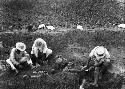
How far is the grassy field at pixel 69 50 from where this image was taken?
1367cm

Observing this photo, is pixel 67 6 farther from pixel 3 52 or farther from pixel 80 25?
pixel 3 52

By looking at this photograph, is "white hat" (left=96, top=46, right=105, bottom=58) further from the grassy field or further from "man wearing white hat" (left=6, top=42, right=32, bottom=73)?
"man wearing white hat" (left=6, top=42, right=32, bottom=73)

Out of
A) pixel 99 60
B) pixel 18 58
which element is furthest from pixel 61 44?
pixel 99 60

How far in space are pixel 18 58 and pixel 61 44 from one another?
3.24 meters

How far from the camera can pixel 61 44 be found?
17.3 m

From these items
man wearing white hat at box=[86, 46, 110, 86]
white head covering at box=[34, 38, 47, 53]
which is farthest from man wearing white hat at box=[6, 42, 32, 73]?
man wearing white hat at box=[86, 46, 110, 86]

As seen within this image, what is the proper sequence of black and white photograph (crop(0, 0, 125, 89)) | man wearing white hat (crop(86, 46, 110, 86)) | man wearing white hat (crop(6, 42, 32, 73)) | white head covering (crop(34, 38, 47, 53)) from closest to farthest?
1. man wearing white hat (crop(86, 46, 110, 86))
2. black and white photograph (crop(0, 0, 125, 89))
3. man wearing white hat (crop(6, 42, 32, 73))
4. white head covering (crop(34, 38, 47, 53))

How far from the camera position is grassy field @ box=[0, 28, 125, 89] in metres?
13.7

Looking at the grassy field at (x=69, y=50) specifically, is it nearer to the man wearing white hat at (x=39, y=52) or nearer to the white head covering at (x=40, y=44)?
the man wearing white hat at (x=39, y=52)

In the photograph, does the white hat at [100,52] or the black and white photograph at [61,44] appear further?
the black and white photograph at [61,44]

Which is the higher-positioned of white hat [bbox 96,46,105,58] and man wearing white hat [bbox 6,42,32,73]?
white hat [bbox 96,46,105,58]

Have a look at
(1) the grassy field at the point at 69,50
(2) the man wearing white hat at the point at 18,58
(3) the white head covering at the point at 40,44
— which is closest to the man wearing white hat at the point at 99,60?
(1) the grassy field at the point at 69,50

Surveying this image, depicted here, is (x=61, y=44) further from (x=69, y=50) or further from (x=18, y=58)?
(x=18, y=58)

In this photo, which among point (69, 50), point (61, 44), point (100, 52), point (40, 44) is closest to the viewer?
point (100, 52)
